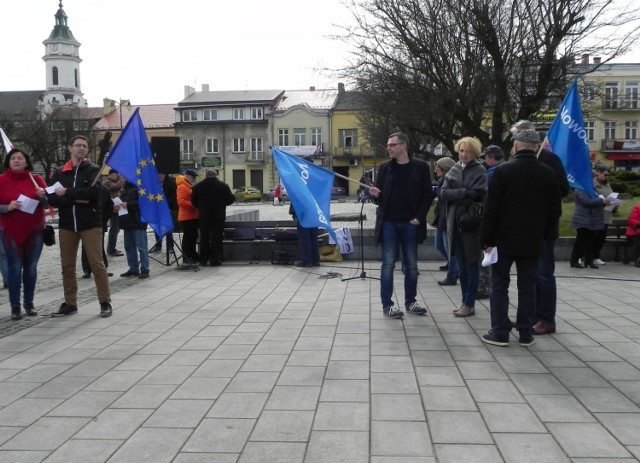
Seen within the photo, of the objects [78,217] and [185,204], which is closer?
[78,217]

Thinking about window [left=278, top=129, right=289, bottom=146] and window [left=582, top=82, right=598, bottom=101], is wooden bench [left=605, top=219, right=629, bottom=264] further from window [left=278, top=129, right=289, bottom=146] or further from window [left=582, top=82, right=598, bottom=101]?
window [left=278, top=129, right=289, bottom=146]

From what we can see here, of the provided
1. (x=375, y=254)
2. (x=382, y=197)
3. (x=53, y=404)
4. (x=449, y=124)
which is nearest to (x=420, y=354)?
(x=382, y=197)

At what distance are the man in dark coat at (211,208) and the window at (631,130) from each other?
2554 inches

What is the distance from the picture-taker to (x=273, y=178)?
6981 cm

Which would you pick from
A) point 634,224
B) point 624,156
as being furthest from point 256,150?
point 634,224

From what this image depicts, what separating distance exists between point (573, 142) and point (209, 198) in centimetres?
734

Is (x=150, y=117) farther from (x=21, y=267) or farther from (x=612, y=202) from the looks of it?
(x=21, y=267)

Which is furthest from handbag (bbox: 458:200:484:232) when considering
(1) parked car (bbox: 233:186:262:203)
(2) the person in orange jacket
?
(1) parked car (bbox: 233:186:262:203)

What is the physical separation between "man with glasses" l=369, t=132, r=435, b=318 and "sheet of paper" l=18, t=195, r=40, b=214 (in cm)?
403

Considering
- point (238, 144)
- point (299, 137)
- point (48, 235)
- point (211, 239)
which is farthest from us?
point (238, 144)

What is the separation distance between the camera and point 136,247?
11344mm

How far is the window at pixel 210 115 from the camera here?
233 ft

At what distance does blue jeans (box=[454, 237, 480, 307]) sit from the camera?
737cm

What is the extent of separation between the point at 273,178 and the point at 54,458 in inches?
2624
